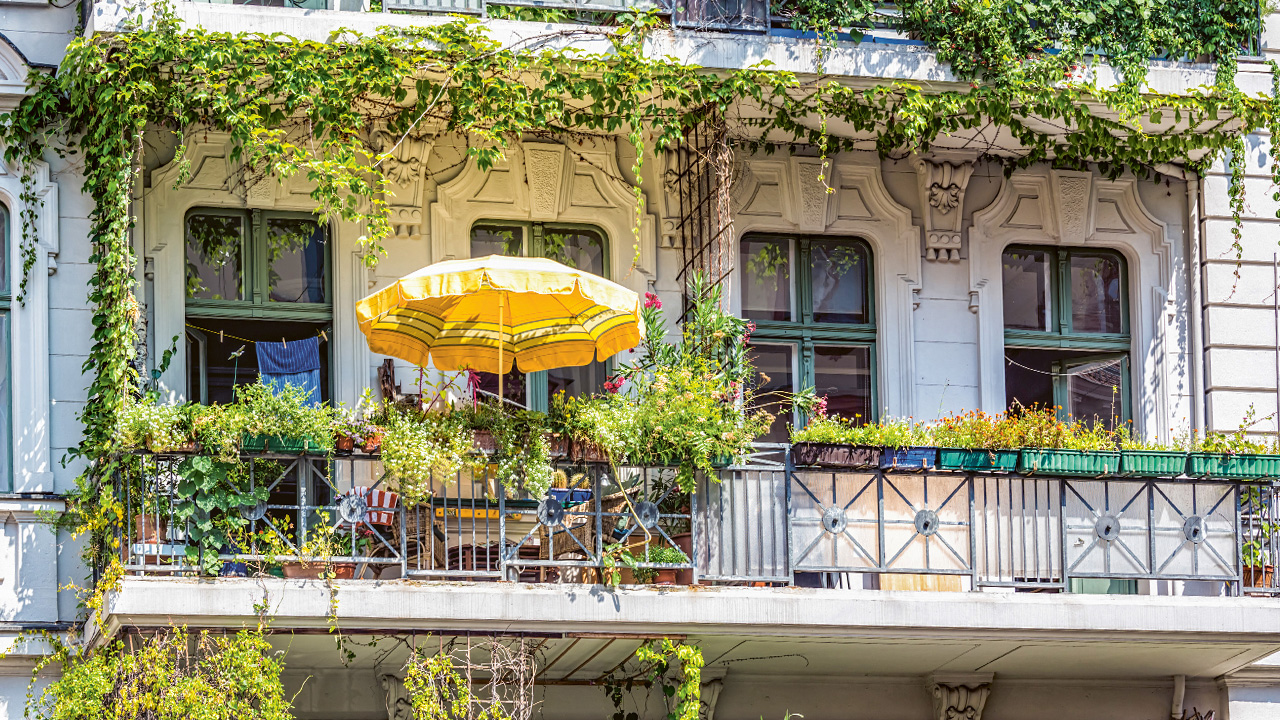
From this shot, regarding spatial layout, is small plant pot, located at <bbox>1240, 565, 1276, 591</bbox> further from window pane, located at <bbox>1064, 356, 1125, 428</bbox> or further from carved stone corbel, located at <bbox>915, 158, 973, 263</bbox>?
carved stone corbel, located at <bbox>915, 158, 973, 263</bbox>

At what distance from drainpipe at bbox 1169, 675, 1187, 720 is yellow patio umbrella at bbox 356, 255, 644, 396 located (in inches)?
198

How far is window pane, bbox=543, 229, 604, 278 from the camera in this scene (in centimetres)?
1396

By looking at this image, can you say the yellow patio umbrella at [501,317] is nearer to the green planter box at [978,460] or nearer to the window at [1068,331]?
the green planter box at [978,460]

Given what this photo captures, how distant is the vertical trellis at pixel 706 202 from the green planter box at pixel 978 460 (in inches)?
79.9

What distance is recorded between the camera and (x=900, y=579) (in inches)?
488

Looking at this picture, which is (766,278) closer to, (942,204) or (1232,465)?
(942,204)

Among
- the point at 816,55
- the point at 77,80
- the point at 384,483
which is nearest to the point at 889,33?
the point at 816,55

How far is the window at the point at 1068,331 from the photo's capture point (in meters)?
14.5

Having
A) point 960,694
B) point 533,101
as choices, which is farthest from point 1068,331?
point 533,101

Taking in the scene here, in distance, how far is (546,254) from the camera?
13.9m

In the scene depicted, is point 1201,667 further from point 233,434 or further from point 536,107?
point 233,434

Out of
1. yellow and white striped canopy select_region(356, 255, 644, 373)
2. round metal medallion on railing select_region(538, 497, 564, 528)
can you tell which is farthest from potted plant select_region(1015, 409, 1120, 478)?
round metal medallion on railing select_region(538, 497, 564, 528)

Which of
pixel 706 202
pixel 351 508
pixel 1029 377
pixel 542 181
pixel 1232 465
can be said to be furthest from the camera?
pixel 1029 377

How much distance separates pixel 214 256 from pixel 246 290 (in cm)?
35
